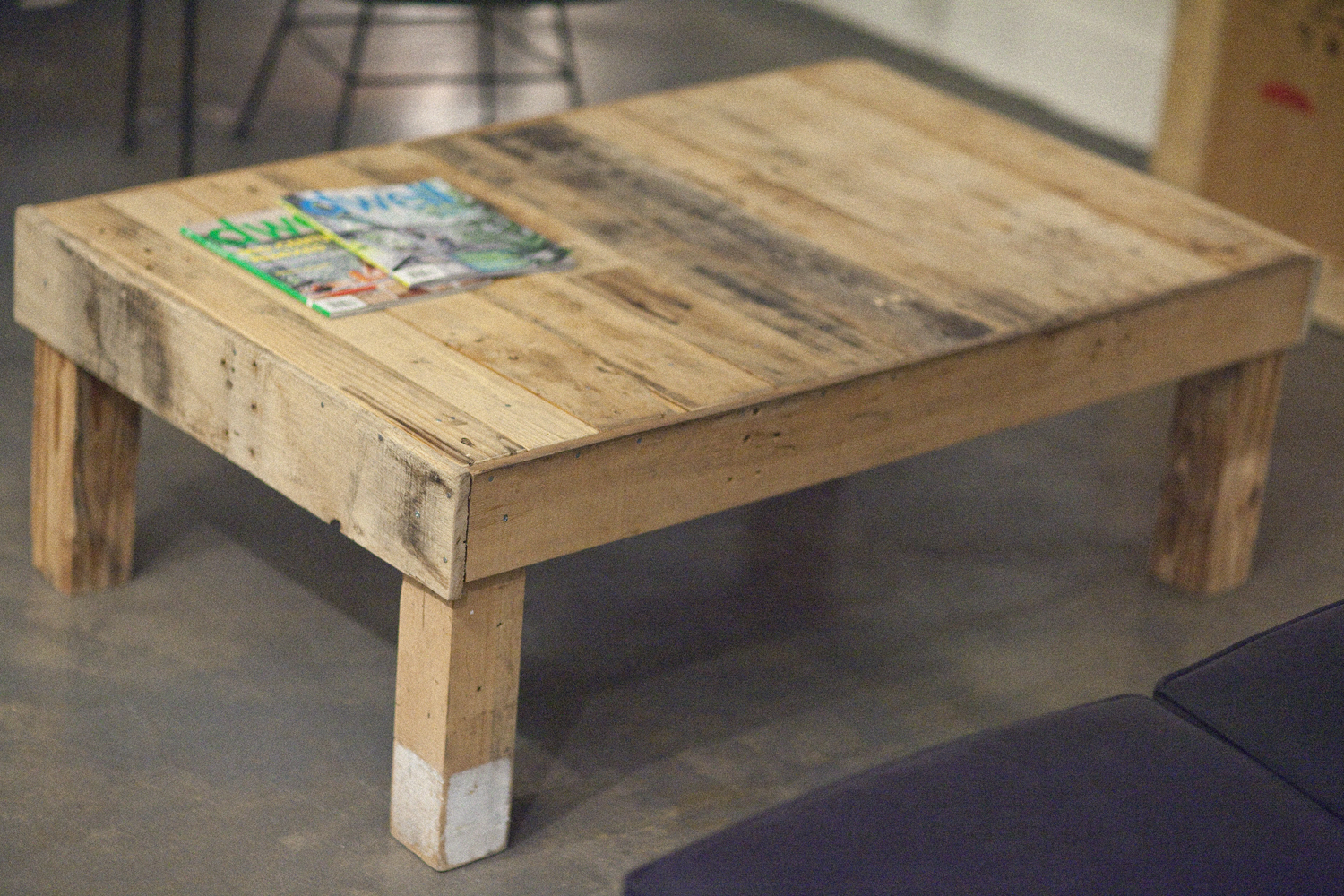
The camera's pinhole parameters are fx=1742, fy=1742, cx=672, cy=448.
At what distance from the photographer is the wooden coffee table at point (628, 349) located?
71.5 inches

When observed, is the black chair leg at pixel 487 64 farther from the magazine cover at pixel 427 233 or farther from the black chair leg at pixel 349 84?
the magazine cover at pixel 427 233

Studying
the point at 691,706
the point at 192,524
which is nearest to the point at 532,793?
the point at 691,706

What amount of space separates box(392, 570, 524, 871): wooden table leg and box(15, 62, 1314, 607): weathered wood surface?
0.25 feet

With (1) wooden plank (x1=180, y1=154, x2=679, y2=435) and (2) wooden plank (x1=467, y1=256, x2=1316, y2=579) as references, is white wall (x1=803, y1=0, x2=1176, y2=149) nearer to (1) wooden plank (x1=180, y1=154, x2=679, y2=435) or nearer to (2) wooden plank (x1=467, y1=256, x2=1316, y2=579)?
(2) wooden plank (x1=467, y1=256, x2=1316, y2=579)

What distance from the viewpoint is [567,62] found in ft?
15.3

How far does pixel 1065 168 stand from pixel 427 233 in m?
1.06

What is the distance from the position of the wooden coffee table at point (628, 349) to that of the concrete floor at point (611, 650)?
4.4 inches

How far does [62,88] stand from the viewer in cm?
419

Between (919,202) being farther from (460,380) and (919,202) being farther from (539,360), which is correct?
(460,380)

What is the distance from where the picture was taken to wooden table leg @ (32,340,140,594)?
2.25 meters

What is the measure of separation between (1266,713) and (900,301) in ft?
2.33

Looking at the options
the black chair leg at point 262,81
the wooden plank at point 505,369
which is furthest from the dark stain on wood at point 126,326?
the black chair leg at point 262,81

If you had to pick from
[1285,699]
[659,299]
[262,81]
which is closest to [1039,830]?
[1285,699]

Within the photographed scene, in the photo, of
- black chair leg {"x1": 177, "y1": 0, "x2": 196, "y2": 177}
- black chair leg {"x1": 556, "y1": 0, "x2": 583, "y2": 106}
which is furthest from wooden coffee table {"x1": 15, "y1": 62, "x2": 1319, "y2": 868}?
black chair leg {"x1": 556, "y1": 0, "x2": 583, "y2": 106}
